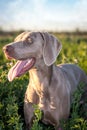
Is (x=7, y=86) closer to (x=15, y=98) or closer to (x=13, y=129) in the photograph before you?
(x=15, y=98)

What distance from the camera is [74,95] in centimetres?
541

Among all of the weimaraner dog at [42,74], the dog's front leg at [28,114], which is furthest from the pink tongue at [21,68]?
the dog's front leg at [28,114]

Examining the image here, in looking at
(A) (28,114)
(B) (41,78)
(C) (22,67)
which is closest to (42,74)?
(B) (41,78)

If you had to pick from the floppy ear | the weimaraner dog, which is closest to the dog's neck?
the weimaraner dog

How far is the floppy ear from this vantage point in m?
5.00

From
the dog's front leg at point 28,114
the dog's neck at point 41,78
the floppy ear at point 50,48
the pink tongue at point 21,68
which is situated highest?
the floppy ear at point 50,48

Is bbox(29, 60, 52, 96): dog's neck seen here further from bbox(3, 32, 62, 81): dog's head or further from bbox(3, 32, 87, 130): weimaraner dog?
bbox(3, 32, 62, 81): dog's head

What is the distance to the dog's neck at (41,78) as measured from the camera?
5133mm

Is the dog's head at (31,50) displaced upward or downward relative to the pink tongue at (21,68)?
upward

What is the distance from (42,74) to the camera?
17.0ft

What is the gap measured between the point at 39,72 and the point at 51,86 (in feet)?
0.68

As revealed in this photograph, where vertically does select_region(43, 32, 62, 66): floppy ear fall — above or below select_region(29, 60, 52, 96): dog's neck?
above

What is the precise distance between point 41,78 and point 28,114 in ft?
1.40

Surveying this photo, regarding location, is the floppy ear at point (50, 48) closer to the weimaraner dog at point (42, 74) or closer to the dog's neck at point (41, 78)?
the weimaraner dog at point (42, 74)
